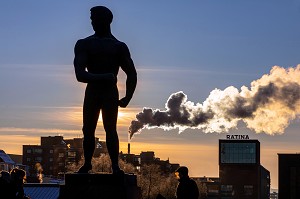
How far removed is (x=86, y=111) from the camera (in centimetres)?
2036

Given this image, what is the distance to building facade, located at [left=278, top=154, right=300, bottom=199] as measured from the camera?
171 m

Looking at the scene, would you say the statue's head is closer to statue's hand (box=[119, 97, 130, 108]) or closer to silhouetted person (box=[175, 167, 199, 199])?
statue's hand (box=[119, 97, 130, 108])

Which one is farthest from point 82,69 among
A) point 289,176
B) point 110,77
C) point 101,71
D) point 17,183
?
point 289,176

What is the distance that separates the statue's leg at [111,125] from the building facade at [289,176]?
492 feet

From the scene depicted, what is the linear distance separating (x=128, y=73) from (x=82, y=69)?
1.08m

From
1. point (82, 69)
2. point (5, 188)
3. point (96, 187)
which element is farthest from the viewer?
point (82, 69)

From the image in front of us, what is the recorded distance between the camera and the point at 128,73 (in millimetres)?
20578

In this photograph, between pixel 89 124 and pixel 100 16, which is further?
pixel 89 124

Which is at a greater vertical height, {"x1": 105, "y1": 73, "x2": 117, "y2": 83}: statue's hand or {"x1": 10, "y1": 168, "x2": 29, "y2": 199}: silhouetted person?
{"x1": 105, "y1": 73, "x2": 117, "y2": 83}: statue's hand

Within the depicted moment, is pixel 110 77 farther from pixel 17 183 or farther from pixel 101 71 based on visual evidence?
pixel 17 183

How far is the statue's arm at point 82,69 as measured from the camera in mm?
19672

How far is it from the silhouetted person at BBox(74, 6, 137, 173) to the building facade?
14997 centimetres

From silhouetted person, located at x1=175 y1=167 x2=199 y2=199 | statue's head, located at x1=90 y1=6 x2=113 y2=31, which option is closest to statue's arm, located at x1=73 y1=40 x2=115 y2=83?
statue's head, located at x1=90 y1=6 x2=113 y2=31

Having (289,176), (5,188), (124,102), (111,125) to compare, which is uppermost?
(289,176)
